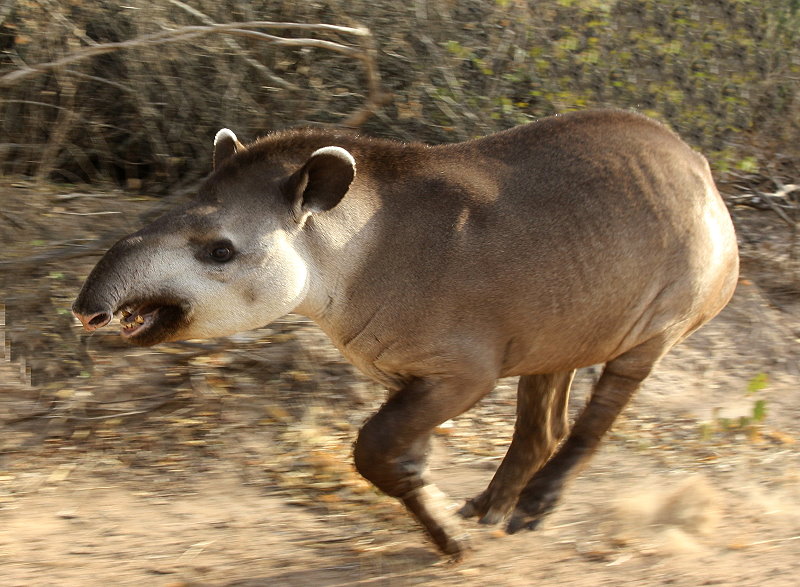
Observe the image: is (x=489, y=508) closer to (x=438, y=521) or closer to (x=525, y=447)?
(x=525, y=447)

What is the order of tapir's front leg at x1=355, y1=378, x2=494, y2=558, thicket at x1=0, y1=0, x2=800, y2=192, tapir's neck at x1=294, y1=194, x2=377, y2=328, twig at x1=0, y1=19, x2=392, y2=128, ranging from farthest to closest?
thicket at x1=0, y1=0, x2=800, y2=192, twig at x1=0, y1=19, x2=392, y2=128, tapir's neck at x1=294, y1=194, x2=377, y2=328, tapir's front leg at x1=355, y1=378, x2=494, y2=558

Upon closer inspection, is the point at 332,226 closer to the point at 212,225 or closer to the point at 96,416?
the point at 212,225

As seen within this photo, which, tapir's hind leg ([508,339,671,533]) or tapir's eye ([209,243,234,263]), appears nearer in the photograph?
tapir's eye ([209,243,234,263])

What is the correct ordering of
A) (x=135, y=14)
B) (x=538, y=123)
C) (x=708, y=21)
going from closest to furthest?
(x=538, y=123), (x=135, y=14), (x=708, y=21)

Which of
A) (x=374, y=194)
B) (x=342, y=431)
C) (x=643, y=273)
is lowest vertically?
(x=342, y=431)

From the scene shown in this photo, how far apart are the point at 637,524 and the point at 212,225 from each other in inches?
106

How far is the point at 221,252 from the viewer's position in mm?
4168

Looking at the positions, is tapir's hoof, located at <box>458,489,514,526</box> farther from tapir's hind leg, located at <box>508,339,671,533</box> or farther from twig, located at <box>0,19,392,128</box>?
twig, located at <box>0,19,392,128</box>

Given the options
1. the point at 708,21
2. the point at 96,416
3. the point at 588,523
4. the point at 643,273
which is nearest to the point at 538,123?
the point at 643,273

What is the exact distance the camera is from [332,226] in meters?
4.39

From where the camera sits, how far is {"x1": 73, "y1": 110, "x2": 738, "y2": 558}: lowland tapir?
13.7ft

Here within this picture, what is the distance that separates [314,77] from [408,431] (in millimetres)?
4354

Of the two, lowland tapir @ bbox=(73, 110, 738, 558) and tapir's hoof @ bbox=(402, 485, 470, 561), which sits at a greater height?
lowland tapir @ bbox=(73, 110, 738, 558)

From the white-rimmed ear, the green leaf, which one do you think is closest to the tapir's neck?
the white-rimmed ear
